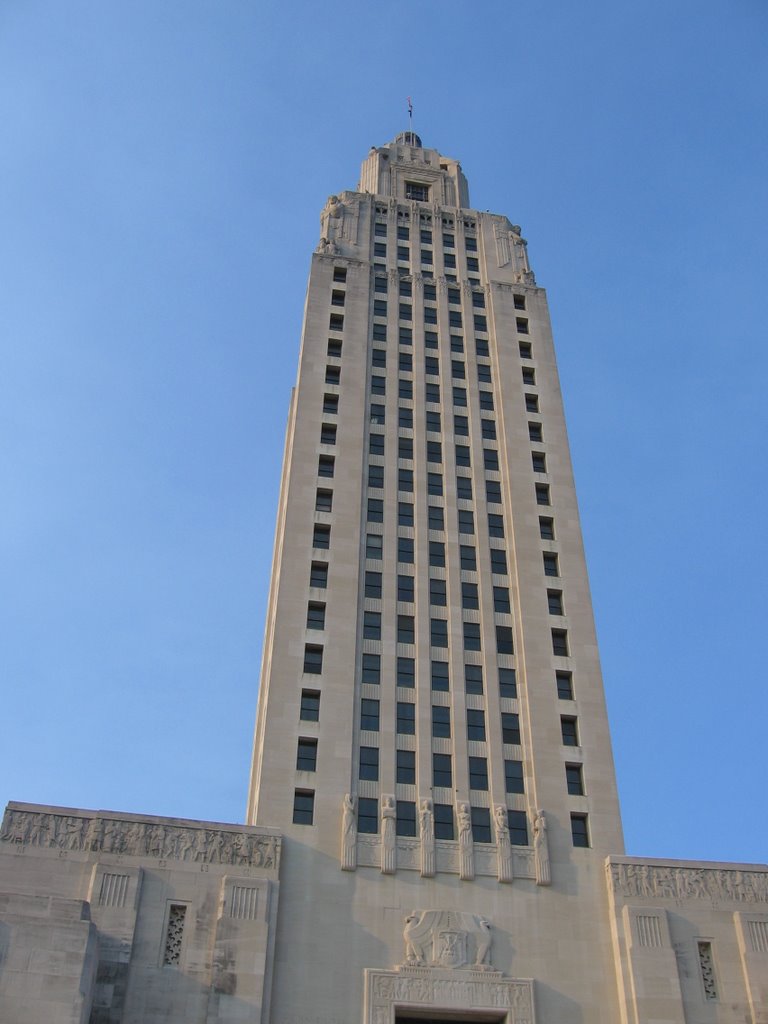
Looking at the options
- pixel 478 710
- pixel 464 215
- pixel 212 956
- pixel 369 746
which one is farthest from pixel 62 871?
pixel 464 215

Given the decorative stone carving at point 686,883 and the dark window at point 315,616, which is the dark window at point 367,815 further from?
the decorative stone carving at point 686,883

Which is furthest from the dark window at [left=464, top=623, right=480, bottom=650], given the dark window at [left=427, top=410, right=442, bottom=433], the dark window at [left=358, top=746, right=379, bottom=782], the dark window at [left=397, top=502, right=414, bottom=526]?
the dark window at [left=427, top=410, right=442, bottom=433]

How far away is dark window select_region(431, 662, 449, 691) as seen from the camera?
48250 millimetres

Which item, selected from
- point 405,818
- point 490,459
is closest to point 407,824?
point 405,818

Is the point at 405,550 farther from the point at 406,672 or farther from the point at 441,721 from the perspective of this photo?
the point at 441,721

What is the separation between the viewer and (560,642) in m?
51.1

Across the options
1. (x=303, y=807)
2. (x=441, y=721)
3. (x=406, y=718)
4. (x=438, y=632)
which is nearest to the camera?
(x=303, y=807)

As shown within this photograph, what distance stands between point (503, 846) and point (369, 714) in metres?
7.95

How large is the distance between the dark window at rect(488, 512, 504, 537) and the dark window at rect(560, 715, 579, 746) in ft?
35.3

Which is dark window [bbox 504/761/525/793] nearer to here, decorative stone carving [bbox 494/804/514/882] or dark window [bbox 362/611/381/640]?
decorative stone carving [bbox 494/804/514/882]

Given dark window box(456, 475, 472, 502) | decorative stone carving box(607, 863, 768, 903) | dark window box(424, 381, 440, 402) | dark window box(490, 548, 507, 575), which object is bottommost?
decorative stone carving box(607, 863, 768, 903)

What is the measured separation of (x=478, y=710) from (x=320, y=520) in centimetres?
1221

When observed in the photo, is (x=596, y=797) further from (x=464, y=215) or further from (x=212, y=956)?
(x=464, y=215)

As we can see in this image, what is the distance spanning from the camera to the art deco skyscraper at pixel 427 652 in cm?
4119
